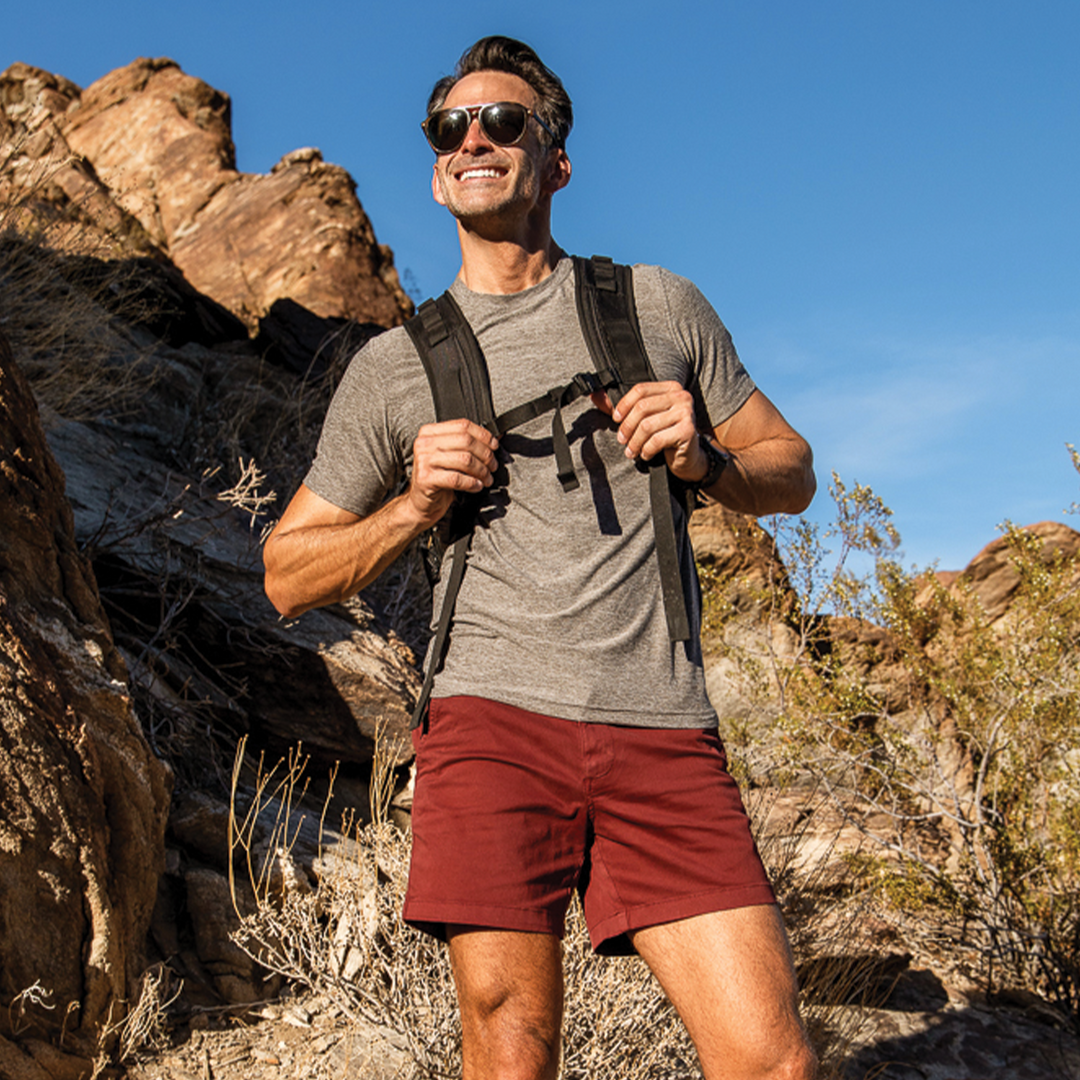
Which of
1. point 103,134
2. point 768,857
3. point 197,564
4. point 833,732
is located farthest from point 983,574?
point 103,134

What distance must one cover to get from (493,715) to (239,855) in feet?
9.05

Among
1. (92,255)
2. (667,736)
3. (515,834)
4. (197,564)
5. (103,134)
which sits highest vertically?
(103,134)

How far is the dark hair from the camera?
2395 millimetres

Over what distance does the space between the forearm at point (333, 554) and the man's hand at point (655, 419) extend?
0.42 metres

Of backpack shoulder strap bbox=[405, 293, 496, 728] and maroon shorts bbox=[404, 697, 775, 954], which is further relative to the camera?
backpack shoulder strap bbox=[405, 293, 496, 728]

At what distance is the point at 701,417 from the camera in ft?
A: 7.19

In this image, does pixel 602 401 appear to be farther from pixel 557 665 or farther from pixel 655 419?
pixel 557 665

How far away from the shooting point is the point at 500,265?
220 centimetres

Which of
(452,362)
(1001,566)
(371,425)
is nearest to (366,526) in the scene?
(371,425)

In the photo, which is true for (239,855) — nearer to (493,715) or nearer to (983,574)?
(493,715)

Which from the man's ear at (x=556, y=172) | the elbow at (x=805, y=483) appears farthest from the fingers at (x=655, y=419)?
the man's ear at (x=556, y=172)

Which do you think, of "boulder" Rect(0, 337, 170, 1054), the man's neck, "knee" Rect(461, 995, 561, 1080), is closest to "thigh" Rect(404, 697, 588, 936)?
"knee" Rect(461, 995, 561, 1080)

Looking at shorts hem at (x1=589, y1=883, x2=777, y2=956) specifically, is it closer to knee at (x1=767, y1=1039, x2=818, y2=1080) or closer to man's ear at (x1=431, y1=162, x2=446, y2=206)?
knee at (x1=767, y1=1039, x2=818, y2=1080)

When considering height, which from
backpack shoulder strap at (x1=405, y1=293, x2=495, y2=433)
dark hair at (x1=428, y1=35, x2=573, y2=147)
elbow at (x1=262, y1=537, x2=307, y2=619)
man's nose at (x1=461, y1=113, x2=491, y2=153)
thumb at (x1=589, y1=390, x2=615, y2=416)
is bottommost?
elbow at (x1=262, y1=537, x2=307, y2=619)
